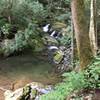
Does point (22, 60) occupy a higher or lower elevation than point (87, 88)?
lower

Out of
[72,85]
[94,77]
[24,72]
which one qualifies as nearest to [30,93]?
[72,85]

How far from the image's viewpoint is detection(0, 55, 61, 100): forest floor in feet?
36.0

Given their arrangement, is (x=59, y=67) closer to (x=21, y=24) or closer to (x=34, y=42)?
(x=34, y=42)

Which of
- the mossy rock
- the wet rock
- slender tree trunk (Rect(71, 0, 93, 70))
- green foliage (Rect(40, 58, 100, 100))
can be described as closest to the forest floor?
the mossy rock

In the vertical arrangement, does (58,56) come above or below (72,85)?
below

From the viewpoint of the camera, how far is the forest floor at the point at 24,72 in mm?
10977

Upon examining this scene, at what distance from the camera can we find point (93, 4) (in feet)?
36.6

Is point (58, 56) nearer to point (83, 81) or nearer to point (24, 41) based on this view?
point (24, 41)

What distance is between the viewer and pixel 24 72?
12.6m

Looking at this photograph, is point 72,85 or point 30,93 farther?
point 30,93

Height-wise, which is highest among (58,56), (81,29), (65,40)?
(81,29)

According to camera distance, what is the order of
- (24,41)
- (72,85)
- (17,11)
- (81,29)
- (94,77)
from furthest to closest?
(17,11), (24,41), (81,29), (72,85), (94,77)

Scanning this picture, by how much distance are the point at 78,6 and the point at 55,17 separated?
14.7 metres

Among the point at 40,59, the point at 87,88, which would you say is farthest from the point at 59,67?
the point at 87,88
